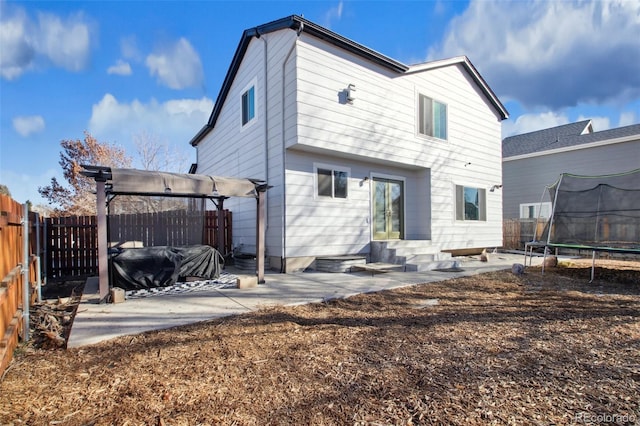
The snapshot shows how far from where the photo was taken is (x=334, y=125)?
7.84 meters

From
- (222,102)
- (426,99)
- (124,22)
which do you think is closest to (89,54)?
(124,22)

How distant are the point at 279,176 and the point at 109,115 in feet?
57.4

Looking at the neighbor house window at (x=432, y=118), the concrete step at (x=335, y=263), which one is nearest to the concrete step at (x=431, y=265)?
the concrete step at (x=335, y=263)

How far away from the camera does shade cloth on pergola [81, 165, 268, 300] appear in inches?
187

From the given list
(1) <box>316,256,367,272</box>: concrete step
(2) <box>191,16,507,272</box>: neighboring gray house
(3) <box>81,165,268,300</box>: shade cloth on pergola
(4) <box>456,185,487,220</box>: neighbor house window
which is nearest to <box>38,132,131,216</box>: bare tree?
(2) <box>191,16,507,272</box>: neighboring gray house

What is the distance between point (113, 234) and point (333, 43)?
23.9ft

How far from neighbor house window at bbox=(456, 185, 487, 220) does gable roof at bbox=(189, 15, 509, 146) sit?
3.66 m

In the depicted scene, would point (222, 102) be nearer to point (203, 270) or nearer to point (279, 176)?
point (279, 176)

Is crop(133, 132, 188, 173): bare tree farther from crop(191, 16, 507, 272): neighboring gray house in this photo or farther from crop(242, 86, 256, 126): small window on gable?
crop(242, 86, 256, 126): small window on gable

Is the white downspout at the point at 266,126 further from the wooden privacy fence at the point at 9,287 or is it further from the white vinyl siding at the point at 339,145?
the wooden privacy fence at the point at 9,287

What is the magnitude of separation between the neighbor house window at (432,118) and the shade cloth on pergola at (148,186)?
20.1 feet

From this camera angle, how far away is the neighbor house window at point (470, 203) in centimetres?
1097

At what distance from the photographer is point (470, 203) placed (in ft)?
37.4

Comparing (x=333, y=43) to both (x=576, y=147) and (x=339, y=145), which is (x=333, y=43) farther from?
(x=576, y=147)
